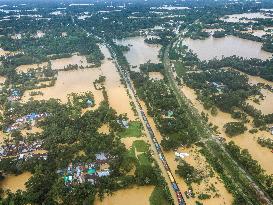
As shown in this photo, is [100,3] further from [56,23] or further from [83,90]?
[83,90]

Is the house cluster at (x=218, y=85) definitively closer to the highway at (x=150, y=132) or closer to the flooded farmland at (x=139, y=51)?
the highway at (x=150, y=132)

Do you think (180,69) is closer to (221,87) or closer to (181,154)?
(221,87)

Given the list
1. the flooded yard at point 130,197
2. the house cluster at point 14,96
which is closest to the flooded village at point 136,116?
the flooded yard at point 130,197

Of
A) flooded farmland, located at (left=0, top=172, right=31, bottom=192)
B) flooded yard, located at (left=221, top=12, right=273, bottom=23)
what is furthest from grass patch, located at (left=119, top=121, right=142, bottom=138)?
flooded yard, located at (left=221, top=12, right=273, bottom=23)

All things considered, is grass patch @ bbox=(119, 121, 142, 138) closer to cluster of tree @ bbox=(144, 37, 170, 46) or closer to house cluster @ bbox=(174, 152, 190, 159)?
house cluster @ bbox=(174, 152, 190, 159)

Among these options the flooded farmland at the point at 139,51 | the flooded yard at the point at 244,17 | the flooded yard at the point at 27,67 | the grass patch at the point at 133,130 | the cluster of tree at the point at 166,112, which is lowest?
the flooded yard at the point at 244,17

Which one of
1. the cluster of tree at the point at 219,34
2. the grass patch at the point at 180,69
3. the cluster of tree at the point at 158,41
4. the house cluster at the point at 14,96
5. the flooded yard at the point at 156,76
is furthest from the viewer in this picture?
the cluster of tree at the point at 219,34
